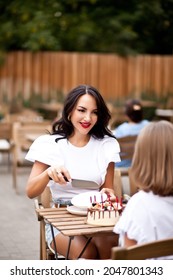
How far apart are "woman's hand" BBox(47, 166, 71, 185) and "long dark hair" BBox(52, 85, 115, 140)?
0.64m

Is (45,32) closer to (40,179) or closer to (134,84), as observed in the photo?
(134,84)

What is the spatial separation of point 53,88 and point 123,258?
18956mm

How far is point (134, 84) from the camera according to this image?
21.3 m

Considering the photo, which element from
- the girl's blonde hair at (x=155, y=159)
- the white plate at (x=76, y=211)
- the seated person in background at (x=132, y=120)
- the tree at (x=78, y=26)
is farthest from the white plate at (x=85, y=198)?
the tree at (x=78, y=26)

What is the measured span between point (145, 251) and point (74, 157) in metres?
1.68

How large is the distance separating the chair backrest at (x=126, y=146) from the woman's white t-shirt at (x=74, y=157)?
3.60 meters

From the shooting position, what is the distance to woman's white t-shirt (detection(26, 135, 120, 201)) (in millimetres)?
4855

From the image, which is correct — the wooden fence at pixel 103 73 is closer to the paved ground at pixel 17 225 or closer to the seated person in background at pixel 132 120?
the paved ground at pixel 17 225

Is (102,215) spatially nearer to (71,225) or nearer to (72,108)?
(71,225)

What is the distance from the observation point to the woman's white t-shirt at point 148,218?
356cm

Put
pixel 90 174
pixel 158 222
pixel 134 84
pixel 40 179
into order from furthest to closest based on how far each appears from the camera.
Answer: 1. pixel 134 84
2. pixel 90 174
3. pixel 40 179
4. pixel 158 222

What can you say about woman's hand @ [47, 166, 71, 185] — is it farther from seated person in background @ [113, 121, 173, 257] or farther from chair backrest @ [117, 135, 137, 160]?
chair backrest @ [117, 135, 137, 160]

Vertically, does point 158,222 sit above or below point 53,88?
above
